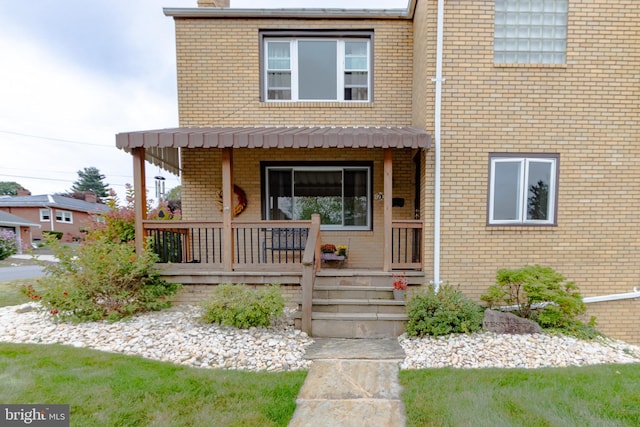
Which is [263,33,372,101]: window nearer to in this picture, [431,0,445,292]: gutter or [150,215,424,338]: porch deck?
[431,0,445,292]: gutter

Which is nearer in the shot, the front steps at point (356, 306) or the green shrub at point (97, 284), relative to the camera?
the front steps at point (356, 306)

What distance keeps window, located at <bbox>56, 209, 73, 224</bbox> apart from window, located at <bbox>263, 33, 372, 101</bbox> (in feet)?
118

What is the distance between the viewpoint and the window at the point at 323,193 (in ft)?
25.1

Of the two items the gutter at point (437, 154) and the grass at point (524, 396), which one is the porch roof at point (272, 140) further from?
the grass at point (524, 396)

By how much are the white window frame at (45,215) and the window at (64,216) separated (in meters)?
1.01

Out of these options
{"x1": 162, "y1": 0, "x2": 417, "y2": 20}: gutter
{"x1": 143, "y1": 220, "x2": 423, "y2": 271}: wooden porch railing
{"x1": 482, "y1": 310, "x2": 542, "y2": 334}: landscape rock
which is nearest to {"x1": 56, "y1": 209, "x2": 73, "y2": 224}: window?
{"x1": 143, "y1": 220, "x2": 423, "y2": 271}: wooden porch railing

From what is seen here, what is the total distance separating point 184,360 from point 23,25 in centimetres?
1753

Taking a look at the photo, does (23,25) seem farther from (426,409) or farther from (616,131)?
(616,131)

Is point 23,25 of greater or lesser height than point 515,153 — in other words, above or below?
above

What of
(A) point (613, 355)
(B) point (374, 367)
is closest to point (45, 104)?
(B) point (374, 367)

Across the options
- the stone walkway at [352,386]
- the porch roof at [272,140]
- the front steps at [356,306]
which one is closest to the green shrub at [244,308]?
the front steps at [356,306]

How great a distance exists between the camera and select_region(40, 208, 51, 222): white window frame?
3045cm

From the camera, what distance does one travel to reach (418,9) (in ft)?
21.8

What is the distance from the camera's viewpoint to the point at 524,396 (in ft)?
10.3
